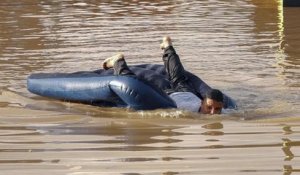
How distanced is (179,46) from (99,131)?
6.56m

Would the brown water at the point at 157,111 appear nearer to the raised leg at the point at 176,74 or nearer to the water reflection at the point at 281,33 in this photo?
the water reflection at the point at 281,33

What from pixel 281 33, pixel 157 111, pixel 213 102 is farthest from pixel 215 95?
pixel 281 33

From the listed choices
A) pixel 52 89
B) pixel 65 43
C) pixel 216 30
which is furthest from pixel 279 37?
pixel 52 89

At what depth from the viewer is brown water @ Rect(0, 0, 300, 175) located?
5.81 m

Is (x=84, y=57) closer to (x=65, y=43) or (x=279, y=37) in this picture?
(x=65, y=43)

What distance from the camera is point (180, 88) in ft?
27.8

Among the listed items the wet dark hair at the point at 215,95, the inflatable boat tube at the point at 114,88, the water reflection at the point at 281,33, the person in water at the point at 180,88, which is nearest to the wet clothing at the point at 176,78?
the person in water at the point at 180,88

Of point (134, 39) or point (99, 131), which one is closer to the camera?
point (99, 131)

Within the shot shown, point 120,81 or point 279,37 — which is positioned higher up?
point 120,81

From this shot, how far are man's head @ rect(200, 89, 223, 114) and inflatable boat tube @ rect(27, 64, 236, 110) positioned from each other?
1.42 ft

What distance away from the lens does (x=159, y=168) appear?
219 inches

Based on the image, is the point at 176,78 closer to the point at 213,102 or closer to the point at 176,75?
the point at 176,75

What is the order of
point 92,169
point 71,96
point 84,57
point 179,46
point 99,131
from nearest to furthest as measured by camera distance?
point 92,169
point 99,131
point 71,96
point 84,57
point 179,46

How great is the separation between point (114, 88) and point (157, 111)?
0.47 metres
